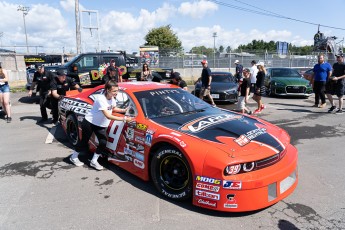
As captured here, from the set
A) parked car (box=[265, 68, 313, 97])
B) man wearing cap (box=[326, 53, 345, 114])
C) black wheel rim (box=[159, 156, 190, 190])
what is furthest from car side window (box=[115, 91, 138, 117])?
parked car (box=[265, 68, 313, 97])

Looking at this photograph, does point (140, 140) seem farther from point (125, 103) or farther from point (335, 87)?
point (335, 87)

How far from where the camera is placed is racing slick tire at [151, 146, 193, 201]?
10.7ft

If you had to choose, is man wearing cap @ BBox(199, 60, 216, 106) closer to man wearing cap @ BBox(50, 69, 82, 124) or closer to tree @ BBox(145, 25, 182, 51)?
man wearing cap @ BBox(50, 69, 82, 124)

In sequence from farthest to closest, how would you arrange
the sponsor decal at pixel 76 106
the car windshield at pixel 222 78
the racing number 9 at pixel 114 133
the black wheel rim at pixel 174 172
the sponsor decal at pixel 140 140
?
1. the car windshield at pixel 222 78
2. the sponsor decal at pixel 76 106
3. the racing number 9 at pixel 114 133
4. the sponsor decal at pixel 140 140
5. the black wheel rim at pixel 174 172

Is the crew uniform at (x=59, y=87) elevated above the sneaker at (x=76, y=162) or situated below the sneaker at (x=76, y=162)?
above

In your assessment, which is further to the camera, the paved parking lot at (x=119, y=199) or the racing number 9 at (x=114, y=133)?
the racing number 9 at (x=114, y=133)

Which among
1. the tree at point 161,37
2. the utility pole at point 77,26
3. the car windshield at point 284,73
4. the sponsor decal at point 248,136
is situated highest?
the tree at point 161,37

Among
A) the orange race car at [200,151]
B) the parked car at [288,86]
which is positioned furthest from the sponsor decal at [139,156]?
the parked car at [288,86]

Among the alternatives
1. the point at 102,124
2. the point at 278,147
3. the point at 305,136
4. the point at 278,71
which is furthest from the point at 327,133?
the point at 278,71

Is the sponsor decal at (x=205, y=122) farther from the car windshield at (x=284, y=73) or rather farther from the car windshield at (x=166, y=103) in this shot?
the car windshield at (x=284, y=73)

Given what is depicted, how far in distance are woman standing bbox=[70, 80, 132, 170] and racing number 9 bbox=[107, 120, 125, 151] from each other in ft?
0.26

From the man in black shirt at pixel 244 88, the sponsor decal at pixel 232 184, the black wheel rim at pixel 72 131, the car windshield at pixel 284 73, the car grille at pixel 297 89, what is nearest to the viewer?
the sponsor decal at pixel 232 184

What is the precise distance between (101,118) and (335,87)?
26.2ft

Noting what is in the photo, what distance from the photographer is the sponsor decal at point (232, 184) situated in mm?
2910
